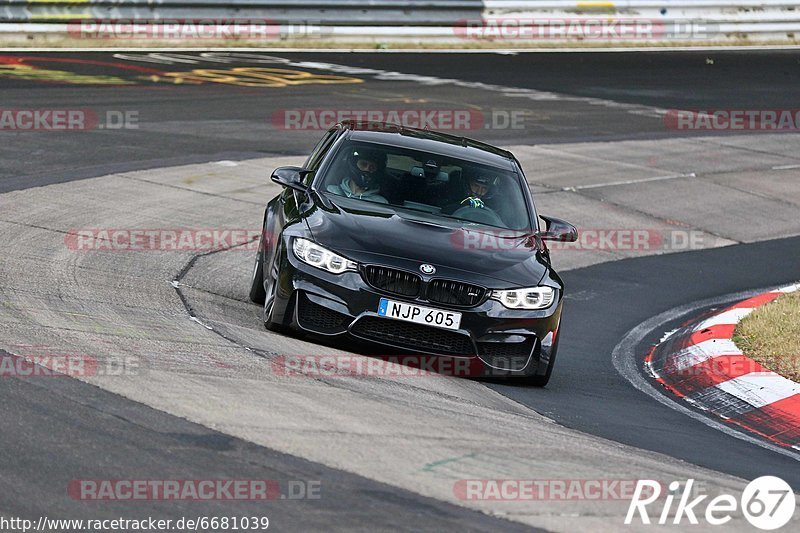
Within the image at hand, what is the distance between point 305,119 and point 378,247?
37.5 feet

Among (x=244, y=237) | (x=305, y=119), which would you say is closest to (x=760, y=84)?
(x=305, y=119)

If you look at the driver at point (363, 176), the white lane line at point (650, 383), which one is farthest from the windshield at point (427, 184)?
the white lane line at point (650, 383)

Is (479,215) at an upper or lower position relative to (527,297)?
upper

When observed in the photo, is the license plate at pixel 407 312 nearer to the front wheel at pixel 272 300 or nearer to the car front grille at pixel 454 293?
the car front grille at pixel 454 293

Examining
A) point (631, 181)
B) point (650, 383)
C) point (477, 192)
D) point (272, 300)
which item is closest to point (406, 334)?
point (272, 300)

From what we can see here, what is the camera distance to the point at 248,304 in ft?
32.5

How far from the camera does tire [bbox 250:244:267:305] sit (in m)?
9.78

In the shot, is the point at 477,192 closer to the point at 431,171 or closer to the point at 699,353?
the point at 431,171

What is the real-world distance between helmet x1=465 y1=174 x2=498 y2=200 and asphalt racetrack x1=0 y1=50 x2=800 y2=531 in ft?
4.62

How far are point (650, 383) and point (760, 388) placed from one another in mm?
800

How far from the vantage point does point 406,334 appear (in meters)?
8.09

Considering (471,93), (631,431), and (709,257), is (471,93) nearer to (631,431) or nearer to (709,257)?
(709,257)

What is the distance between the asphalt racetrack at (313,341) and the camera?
543cm

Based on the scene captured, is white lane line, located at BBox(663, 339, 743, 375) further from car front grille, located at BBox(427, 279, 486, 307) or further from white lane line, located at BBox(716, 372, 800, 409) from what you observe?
car front grille, located at BBox(427, 279, 486, 307)
